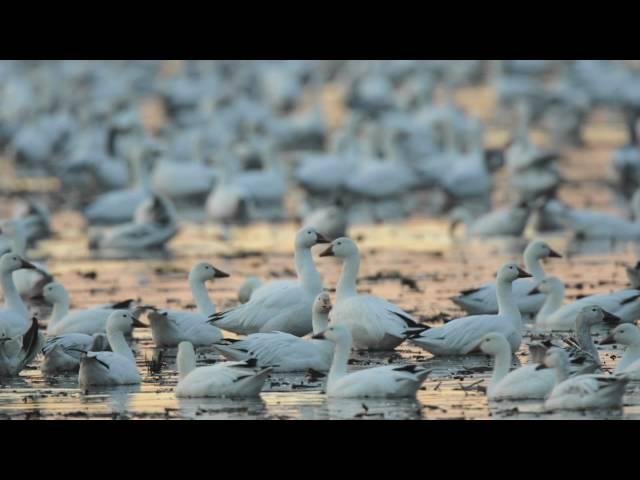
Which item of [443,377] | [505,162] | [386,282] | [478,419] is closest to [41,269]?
[386,282]

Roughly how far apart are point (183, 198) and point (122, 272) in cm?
874

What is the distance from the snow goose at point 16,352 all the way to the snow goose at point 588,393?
4.06 m

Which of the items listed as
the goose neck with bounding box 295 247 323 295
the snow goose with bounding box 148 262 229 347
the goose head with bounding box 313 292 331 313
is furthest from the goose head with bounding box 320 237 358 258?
the snow goose with bounding box 148 262 229 347

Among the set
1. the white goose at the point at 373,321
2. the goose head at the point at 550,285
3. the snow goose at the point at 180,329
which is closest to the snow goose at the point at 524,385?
the white goose at the point at 373,321

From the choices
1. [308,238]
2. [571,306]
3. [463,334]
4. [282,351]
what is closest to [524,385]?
[463,334]

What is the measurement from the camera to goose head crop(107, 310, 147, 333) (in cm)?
1302

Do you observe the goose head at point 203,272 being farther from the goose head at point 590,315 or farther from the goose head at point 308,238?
the goose head at point 590,315

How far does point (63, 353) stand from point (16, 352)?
0.36 metres

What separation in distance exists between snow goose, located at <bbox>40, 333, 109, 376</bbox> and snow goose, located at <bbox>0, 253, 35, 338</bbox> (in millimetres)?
982

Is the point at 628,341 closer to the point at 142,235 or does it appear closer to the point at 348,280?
the point at 348,280

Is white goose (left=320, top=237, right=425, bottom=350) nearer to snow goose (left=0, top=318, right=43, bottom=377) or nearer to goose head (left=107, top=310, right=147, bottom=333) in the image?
goose head (left=107, top=310, right=147, bottom=333)

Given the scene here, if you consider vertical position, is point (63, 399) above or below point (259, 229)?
below

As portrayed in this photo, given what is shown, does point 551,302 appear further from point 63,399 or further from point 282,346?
→ point 63,399

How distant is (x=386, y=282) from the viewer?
1850cm
